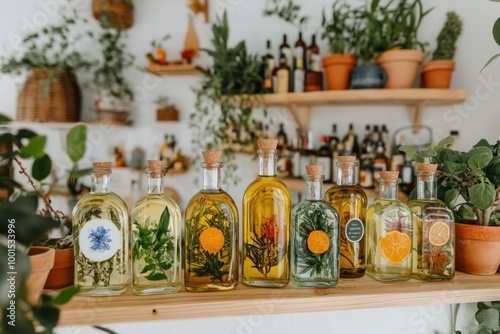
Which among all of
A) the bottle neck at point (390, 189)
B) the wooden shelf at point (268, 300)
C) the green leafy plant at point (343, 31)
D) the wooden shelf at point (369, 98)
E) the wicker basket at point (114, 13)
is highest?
the wicker basket at point (114, 13)

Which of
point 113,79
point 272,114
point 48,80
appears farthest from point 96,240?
point 113,79

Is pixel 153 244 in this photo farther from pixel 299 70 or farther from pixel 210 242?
pixel 299 70

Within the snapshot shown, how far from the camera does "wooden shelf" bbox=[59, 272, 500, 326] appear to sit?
2.20ft

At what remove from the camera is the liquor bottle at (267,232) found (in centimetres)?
76

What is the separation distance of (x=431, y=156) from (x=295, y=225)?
14.9 inches

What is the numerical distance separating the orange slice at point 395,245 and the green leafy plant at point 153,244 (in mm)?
411

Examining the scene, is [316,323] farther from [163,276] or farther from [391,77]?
[391,77]

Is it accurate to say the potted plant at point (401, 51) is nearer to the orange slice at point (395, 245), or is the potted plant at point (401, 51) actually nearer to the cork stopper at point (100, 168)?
the orange slice at point (395, 245)

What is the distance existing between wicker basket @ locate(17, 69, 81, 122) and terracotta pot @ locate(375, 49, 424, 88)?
192 cm

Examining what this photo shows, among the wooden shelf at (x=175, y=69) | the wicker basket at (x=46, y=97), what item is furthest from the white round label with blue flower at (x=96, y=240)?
the wicker basket at (x=46, y=97)

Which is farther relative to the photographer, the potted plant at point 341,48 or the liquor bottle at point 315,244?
the potted plant at point 341,48

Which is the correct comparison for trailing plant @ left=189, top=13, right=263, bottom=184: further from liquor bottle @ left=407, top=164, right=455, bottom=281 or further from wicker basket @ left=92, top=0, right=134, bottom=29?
liquor bottle @ left=407, top=164, right=455, bottom=281

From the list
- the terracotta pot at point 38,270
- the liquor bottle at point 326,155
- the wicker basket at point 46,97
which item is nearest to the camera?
the terracotta pot at point 38,270

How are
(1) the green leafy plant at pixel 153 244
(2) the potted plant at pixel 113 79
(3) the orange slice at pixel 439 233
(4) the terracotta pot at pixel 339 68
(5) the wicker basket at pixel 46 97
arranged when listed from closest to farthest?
(1) the green leafy plant at pixel 153 244
(3) the orange slice at pixel 439 233
(4) the terracotta pot at pixel 339 68
(5) the wicker basket at pixel 46 97
(2) the potted plant at pixel 113 79
